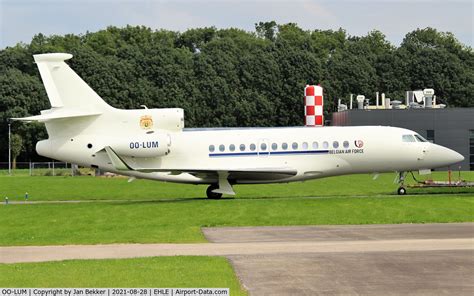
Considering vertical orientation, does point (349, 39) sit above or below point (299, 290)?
above

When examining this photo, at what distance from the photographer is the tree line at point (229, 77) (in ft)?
351

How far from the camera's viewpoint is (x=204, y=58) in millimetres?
116000

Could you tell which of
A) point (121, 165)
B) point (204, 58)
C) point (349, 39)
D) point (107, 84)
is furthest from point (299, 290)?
point (349, 39)

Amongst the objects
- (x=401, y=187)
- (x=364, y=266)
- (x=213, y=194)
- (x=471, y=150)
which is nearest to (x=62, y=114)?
(x=213, y=194)

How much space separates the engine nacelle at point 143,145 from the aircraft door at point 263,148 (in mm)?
3893

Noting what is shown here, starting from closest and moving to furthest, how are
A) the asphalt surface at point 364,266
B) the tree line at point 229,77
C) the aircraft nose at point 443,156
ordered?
the asphalt surface at point 364,266 → the aircraft nose at point 443,156 → the tree line at point 229,77

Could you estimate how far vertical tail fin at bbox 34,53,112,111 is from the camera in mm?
40156

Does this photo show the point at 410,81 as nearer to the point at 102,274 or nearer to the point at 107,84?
the point at 107,84

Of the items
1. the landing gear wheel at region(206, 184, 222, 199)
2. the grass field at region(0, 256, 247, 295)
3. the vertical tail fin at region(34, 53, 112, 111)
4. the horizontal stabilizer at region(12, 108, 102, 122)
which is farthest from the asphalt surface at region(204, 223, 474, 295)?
the vertical tail fin at region(34, 53, 112, 111)

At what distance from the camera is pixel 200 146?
4094 centimetres

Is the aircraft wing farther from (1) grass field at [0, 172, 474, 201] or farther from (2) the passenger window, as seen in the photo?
(2) the passenger window

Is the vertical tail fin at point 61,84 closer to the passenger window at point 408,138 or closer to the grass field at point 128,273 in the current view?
the passenger window at point 408,138

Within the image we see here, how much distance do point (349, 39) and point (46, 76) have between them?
111799mm

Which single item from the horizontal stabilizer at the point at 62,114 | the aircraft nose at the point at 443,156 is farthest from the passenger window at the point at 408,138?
the horizontal stabilizer at the point at 62,114
